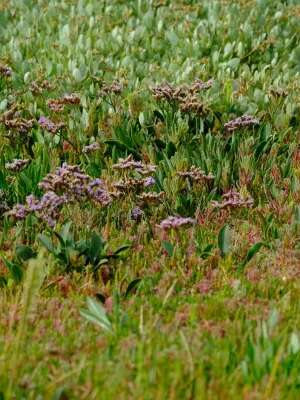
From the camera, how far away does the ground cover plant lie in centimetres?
329

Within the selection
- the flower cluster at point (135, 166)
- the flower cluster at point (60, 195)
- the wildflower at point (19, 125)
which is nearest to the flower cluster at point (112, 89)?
the wildflower at point (19, 125)

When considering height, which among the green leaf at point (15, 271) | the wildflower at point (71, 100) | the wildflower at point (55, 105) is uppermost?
the green leaf at point (15, 271)

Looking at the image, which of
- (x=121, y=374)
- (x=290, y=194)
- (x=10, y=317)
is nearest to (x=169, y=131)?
(x=290, y=194)

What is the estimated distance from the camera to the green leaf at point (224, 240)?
4.71m

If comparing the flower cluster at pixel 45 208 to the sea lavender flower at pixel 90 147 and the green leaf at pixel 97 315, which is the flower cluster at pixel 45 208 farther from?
the sea lavender flower at pixel 90 147

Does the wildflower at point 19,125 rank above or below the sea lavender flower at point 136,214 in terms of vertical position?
above

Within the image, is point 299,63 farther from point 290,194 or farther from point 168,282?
point 168,282

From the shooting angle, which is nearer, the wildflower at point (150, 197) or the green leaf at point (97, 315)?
the green leaf at point (97, 315)

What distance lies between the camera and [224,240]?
4.74 meters

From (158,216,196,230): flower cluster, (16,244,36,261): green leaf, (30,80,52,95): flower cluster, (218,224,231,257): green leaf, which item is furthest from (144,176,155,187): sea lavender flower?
(30,80,52,95): flower cluster

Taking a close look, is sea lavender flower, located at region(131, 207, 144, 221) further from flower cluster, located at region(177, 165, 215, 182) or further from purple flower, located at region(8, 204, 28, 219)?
purple flower, located at region(8, 204, 28, 219)

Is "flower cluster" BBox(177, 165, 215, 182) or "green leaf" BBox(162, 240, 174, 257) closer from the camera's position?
"green leaf" BBox(162, 240, 174, 257)

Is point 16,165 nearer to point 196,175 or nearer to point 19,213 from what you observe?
point 19,213

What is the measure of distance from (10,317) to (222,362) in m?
1.04
